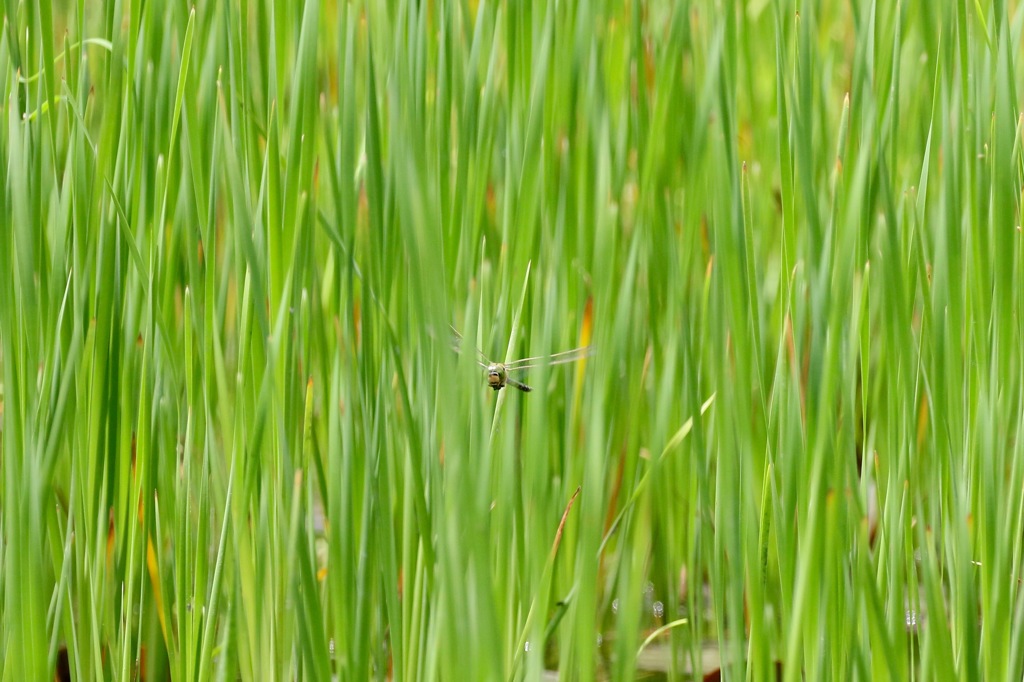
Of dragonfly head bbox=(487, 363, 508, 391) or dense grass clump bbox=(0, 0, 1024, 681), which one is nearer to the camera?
dense grass clump bbox=(0, 0, 1024, 681)

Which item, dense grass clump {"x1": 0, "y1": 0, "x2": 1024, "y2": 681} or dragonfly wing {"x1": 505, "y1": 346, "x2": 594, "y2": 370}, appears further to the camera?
dragonfly wing {"x1": 505, "y1": 346, "x2": 594, "y2": 370}

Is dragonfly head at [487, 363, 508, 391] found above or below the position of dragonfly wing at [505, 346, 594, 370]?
below

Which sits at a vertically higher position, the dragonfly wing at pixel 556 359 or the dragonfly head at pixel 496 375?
the dragonfly wing at pixel 556 359

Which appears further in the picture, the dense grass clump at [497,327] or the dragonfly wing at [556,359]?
the dragonfly wing at [556,359]
